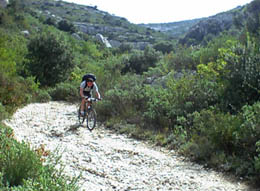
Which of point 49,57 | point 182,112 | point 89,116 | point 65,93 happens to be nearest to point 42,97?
point 65,93

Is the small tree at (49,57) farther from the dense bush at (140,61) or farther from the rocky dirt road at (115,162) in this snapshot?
the rocky dirt road at (115,162)

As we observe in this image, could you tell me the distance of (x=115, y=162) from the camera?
595 cm

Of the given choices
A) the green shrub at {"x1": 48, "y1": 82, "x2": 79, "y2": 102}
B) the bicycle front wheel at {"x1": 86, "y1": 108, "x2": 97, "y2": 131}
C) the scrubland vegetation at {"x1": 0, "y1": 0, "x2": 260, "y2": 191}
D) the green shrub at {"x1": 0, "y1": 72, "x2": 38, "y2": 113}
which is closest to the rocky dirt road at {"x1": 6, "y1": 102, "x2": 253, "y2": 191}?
the bicycle front wheel at {"x1": 86, "y1": 108, "x2": 97, "y2": 131}

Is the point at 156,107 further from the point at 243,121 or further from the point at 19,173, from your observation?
the point at 19,173

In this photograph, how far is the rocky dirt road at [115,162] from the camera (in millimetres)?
4836

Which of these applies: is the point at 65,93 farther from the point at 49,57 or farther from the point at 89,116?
the point at 89,116

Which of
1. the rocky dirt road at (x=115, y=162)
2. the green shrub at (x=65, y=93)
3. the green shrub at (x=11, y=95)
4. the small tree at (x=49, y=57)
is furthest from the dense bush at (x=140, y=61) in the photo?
the rocky dirt road at (x=115, y=162)

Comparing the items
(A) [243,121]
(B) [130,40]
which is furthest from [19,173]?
(B) [130,40]

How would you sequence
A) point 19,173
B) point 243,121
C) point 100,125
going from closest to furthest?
point 19,173
point 243,121
point 100,125

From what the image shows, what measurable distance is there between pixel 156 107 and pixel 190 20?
440 feet

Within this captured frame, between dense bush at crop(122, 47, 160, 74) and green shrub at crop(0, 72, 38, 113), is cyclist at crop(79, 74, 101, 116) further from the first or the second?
dense bush at crop(122, 47, 160, 74)

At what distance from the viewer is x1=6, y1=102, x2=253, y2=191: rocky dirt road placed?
15.9 feet

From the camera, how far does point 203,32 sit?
48.8 metres

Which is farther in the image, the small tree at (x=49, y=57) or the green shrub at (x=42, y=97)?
the small tree at (x=49, y=57)
